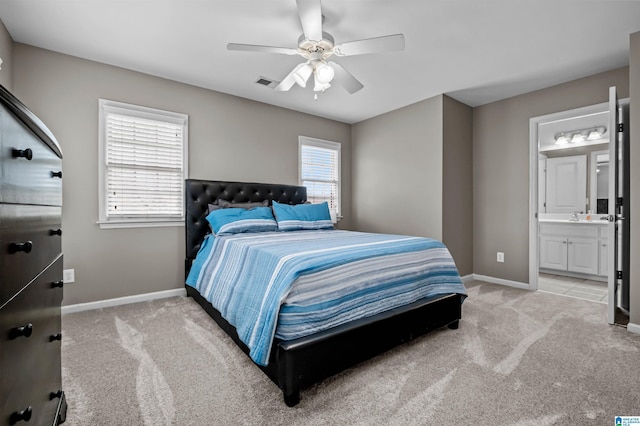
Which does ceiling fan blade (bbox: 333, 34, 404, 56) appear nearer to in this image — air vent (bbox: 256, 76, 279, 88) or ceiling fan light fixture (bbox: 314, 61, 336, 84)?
ceiling fan light fixture (bbox: 314, 61, 336, 84)

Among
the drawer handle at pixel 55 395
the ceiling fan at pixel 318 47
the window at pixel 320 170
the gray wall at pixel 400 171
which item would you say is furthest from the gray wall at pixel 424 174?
the drawer handle at pixel 55 395

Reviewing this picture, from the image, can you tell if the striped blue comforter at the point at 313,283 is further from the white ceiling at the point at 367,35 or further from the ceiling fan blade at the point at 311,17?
the white ceiling at the point at 367,35

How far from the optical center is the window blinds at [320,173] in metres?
4.85

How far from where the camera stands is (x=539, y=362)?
6.81 ft

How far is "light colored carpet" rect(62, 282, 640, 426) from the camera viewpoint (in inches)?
61.4

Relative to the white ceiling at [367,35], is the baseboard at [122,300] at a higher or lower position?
lower

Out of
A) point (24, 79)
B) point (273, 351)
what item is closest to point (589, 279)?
point (273, 351)

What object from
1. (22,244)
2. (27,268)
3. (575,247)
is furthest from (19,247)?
(575,247)

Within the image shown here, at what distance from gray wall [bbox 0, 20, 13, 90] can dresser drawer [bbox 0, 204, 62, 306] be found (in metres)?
2.30

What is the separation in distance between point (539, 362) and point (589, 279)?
353cm

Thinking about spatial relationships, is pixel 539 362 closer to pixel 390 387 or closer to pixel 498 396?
pixel 498 396

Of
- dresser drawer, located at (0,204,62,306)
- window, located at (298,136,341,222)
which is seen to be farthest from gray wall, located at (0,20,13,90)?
window, located at (298,136,341,222)

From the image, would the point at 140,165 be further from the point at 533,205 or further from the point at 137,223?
the point at 533,205

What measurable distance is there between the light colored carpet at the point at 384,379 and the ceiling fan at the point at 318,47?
7.21 ft
